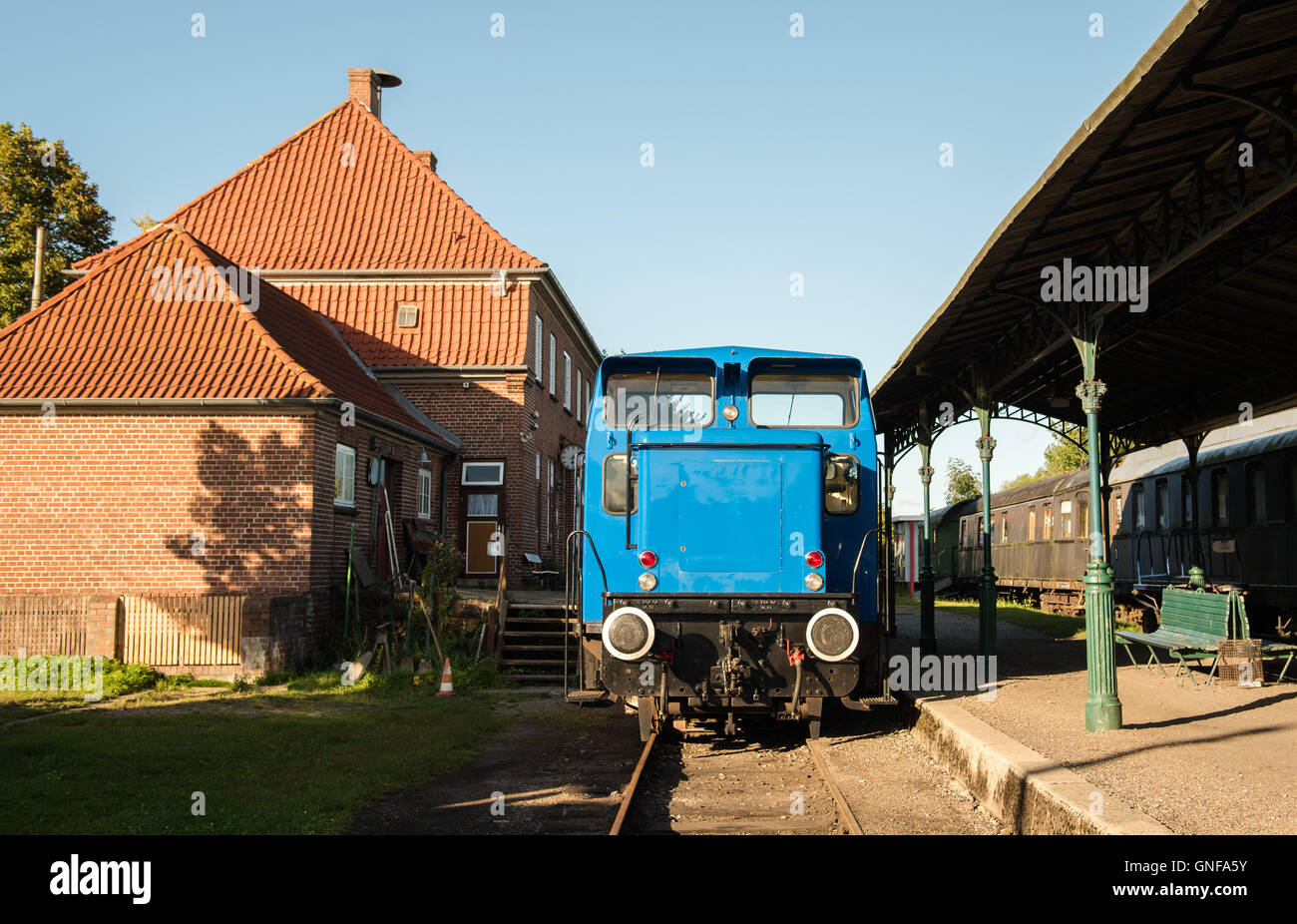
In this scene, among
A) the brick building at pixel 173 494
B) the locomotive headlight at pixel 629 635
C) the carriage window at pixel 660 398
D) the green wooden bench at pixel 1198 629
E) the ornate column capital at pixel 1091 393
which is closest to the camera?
the locomotive headlight at pixel 629 635

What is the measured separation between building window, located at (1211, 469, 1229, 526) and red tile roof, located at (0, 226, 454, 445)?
45.5 ft

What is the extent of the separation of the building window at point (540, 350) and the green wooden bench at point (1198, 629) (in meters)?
14.8

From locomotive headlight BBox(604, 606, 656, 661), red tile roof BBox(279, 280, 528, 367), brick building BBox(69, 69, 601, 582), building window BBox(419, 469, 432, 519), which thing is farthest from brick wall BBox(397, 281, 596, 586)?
locomotive headlight BBox(604, 606, 656, 661)

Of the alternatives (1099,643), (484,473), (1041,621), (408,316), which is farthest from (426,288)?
(1099,643)

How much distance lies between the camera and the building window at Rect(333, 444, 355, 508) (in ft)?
53.0

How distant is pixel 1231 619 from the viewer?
13.8m

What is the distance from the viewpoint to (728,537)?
9.30m

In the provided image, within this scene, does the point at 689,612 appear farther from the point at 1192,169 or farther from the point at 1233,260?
the point at 1233,260

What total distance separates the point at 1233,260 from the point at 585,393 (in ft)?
80.0

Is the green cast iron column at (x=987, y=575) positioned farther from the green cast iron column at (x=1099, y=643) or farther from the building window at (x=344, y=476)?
the building window at (x=344, y=476)

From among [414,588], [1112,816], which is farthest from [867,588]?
[414,588]

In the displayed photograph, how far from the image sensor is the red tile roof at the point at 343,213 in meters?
24.6

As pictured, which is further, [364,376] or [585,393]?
[585,393]

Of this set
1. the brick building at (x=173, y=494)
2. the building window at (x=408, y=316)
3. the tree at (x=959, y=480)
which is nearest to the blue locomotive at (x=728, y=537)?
the brick building at (x=173, y=494)
